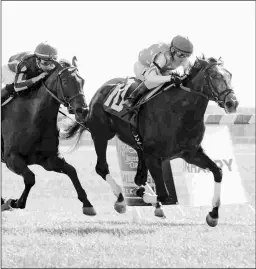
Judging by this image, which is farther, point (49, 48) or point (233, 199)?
point (233, 199)

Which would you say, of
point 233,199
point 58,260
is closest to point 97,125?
point 233,199

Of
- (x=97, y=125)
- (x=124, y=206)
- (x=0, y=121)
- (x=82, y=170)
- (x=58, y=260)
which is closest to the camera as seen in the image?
(x=58, y=260)

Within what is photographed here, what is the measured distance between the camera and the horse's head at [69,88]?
746cm

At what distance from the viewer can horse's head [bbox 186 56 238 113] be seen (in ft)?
24.1

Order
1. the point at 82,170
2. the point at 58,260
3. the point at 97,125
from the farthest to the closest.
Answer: the point at 82,170 < the point at 97,125 < the point at 58,260

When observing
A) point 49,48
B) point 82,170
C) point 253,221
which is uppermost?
point 49,48

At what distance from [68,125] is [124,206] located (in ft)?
5.11

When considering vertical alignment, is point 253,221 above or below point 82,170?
above

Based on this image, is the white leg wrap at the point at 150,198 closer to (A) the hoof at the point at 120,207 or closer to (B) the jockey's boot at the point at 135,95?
(A) the hoof at the point at 120,207

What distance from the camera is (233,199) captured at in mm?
9430

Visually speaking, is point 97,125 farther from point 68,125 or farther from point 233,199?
point 233,199

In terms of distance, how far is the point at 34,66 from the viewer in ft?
26.6

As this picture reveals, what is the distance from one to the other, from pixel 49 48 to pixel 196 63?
150cm

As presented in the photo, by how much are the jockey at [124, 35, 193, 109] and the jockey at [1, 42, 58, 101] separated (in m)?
0.96
